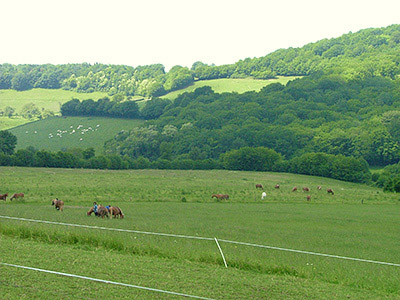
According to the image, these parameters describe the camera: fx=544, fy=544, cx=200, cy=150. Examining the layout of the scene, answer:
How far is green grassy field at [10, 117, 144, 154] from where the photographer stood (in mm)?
166625

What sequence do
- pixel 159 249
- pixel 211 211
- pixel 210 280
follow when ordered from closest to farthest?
1. pixel 210 280
2. pixel 159 249
3. pixel 211 211

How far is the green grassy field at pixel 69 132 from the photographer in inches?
6560

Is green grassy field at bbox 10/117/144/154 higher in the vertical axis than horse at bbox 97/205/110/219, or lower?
lower

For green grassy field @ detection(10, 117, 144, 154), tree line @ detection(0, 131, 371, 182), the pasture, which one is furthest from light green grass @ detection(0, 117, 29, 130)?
A: the pasture

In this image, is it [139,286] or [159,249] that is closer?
[139,286]

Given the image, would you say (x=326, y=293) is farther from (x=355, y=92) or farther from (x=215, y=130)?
(x=355, y=92)

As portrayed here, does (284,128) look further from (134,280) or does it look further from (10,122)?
(134,280)

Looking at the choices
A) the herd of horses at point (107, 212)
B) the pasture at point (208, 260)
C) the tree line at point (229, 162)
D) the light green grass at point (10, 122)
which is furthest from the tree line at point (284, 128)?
the pasture at point (208, 260)

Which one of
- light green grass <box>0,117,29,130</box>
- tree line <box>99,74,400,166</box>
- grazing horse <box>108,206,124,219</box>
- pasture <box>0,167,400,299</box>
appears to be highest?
pasture <box>0,167,400,299</box>

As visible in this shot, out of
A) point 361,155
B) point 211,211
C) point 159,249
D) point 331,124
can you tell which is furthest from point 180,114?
point 159,249

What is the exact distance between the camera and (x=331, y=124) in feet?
534

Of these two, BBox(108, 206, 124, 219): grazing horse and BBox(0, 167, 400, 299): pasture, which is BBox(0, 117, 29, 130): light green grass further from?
BBox(0, 167, 400, 299): pasture

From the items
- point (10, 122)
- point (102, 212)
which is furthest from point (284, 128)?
point (102, 212)

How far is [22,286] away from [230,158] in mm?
106219
